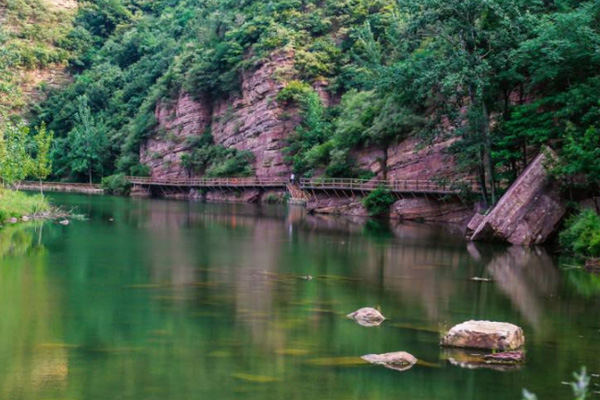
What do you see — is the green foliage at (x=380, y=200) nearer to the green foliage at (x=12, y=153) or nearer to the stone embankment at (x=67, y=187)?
the green foliage at (x=12, y=153)

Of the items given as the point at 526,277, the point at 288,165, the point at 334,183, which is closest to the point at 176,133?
the point at 288,165

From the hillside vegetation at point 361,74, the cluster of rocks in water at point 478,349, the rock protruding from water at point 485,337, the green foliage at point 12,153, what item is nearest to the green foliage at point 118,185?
the hillside vegetation at point 361,74

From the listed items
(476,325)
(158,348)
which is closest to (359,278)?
(476,325)

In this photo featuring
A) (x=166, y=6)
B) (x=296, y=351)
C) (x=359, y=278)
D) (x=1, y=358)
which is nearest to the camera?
(x=1, y=358)

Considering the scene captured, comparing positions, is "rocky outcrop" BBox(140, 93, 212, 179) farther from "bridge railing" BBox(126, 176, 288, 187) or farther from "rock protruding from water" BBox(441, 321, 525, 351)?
"rock protruding from water" BBox(441, 321, 525, 351)

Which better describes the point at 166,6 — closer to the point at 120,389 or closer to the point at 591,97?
the point at 591,97

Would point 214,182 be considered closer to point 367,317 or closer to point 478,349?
point 367,317

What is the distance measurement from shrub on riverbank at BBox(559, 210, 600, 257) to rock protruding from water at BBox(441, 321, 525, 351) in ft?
52.0

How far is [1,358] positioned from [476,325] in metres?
9.17

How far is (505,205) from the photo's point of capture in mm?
36000

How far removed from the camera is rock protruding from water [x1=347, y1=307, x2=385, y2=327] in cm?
1728

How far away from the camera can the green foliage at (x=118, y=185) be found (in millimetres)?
90250

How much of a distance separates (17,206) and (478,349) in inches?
1399

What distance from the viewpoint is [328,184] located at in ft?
201
